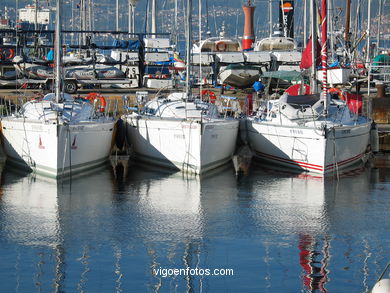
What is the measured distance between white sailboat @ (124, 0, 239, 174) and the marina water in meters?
0.71

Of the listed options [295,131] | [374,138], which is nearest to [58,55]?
[295,131]

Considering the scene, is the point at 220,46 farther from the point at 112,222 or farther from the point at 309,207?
the point at 112,222

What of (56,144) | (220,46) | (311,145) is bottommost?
(311,145)

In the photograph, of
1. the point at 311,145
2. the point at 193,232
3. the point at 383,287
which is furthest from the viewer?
the point at 311,145

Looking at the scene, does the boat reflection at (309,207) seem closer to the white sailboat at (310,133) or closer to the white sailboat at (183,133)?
the white sailboat at (310,133)

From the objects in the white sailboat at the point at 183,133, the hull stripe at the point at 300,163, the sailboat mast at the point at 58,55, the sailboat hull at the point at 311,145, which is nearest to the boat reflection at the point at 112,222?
the white sailboat at the point at 183,133

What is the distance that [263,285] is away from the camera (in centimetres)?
1659

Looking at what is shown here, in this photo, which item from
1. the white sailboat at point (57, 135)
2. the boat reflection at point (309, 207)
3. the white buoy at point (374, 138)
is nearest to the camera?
the boat reflection at point (309, 207)

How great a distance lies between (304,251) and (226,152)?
1153cm

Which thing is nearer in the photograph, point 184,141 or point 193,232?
point 193,232

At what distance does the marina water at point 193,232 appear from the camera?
55.6ft

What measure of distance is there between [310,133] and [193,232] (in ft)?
28.4

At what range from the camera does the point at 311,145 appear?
91.2 ft

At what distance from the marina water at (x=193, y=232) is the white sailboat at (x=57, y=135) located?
0.61 meters
